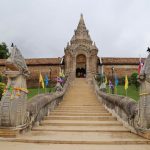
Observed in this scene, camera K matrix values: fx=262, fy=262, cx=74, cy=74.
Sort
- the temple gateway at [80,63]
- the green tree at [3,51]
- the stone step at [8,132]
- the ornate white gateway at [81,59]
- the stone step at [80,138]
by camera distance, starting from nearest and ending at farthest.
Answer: the stone step at [80,138], the stone step at [8,132], the ornate white gateway at [81,59], the temple gateway at [80,63], the green tree at [3,51]

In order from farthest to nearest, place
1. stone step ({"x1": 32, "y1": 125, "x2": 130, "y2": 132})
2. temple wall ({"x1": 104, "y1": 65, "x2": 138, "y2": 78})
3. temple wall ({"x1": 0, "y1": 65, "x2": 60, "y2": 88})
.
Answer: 1. temple wall ({"x1": 104, "y1": 65, "x2": 138, "y2": 78})
2. temple wall ({"x1": 0, "y1": 65, "x2": 60, "y2": 88})
3. stone step ({"x1": 32, "y1": 125, "x2": 130, "y2": 132})

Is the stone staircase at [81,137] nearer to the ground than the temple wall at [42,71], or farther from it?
nearer to the ground

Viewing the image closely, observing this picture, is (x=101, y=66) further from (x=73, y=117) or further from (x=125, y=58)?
(x=73, y=117)

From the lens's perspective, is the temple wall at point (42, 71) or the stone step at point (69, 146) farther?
the temple wall at point (42, 71)

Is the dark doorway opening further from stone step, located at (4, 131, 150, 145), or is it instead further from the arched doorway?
stone step, located at (4, 131, 150, 145)

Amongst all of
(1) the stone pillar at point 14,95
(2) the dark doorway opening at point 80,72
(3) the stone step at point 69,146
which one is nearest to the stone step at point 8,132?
(1) the stone pillar at point 14,95

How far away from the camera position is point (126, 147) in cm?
597

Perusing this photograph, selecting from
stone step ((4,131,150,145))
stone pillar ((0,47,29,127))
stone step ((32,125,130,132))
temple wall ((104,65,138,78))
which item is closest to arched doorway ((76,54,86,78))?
temple wall ((104,65,138,78))

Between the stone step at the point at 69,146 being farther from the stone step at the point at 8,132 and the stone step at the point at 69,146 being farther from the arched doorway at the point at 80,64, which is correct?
the arched doorway at the point at 80,64

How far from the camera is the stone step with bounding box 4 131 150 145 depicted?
636 centimetres

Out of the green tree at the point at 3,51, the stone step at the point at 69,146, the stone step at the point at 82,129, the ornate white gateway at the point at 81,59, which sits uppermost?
the green tree at the point at 3,51

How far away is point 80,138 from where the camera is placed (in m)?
6.73

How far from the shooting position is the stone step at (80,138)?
636 centimetres

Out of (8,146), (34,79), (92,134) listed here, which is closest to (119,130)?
(92,134)
